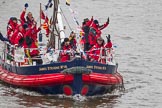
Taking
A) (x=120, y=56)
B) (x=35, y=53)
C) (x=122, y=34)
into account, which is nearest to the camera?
(x=35, y=53)

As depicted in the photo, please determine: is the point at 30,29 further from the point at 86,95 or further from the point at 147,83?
the point at 147,83

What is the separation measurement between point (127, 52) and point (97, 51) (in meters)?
12.1

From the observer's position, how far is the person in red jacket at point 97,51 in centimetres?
2695

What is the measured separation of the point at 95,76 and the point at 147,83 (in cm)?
522

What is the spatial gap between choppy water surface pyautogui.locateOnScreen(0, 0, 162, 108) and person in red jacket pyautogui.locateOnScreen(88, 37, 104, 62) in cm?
139

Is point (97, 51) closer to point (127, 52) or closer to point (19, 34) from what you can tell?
point (19, 34)

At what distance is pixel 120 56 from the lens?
37812 millimetres

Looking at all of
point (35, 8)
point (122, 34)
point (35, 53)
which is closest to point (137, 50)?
point (122, 34)

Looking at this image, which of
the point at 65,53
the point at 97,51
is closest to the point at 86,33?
the point at 97,51

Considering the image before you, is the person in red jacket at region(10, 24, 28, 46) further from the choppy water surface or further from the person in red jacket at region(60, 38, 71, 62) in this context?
the person in red jacket at region(60, 38, 71, 62)

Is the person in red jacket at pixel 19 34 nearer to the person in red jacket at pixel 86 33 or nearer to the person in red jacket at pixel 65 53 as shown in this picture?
the person in red jacket at pixel 65 53

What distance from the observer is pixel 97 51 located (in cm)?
2731

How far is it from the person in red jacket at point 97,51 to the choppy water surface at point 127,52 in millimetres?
1395

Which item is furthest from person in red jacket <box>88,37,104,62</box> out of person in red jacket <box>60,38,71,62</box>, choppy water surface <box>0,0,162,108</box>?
choppy water surface <box>0,0,162,108</box>
